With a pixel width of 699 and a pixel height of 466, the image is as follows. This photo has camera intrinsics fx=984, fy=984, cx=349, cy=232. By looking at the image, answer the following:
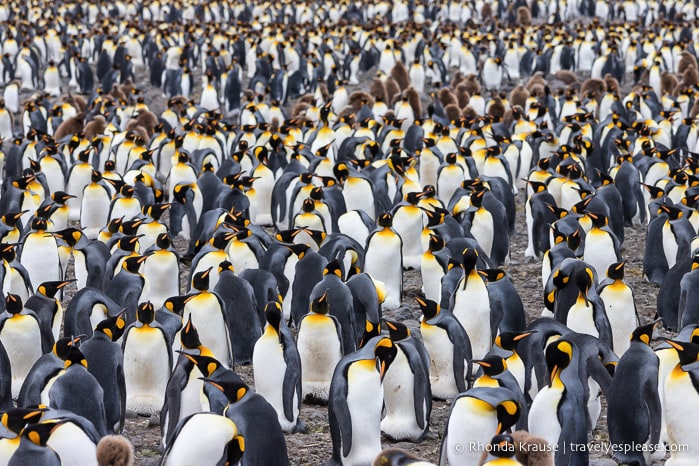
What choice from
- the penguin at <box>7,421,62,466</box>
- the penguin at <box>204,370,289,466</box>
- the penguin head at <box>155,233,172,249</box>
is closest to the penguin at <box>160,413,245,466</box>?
the penguin at <box>204,370,289,466</box>

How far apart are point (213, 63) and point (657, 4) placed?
14411 millimetres

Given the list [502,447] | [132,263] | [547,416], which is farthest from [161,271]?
[502,447]

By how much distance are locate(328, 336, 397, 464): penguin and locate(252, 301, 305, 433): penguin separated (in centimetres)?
47

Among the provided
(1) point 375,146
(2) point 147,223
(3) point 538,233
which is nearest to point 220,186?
(2) point 147,223

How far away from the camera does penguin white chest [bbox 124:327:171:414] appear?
5.83 metres

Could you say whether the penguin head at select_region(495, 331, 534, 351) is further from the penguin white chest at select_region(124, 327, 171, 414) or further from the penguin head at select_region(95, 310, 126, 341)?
the penguin head at select_region(95, 310, 126, 341)

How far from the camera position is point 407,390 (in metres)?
5.48

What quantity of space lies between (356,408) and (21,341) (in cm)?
226

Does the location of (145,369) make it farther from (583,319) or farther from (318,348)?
(583,319)

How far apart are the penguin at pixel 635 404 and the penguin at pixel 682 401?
86mm

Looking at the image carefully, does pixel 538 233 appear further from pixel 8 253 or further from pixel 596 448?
pixel 8 253

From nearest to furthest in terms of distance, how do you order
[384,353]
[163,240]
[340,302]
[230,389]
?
1. [230,389]
2. [384,353]
3. [340,302]
4. [163,240]

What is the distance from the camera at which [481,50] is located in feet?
67.8

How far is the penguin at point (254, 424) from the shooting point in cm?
449
